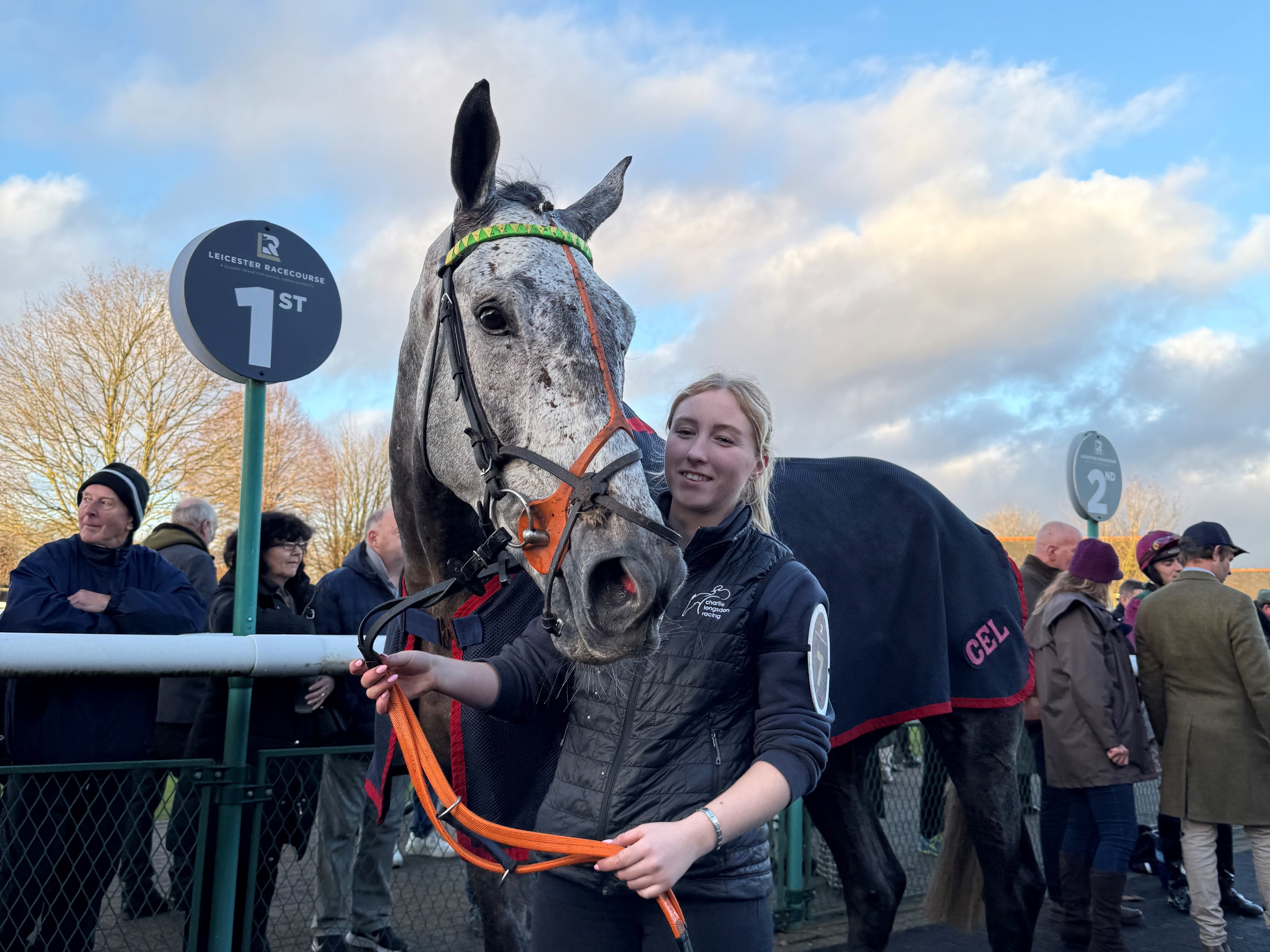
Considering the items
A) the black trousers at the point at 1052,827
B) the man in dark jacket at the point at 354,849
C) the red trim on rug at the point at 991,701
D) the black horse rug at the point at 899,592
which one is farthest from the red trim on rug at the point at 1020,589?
the man in dark jacket at the point at 354,849

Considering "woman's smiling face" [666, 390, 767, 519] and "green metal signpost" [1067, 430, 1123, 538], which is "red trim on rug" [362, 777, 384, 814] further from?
"green metal signpost" [1067, 430, 1123, 538]

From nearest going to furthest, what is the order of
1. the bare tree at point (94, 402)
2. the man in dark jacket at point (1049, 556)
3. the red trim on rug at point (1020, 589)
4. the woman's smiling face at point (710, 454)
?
→ the woman's smiling face at point (710, 454) → the red trim on rug at point (1020, 589) → the man in dark jacket at point (1049, 556) → the bare tree at point (94, 402)

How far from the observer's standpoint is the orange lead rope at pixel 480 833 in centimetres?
152

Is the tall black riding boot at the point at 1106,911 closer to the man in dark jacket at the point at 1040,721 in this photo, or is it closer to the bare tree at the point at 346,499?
the man in dark jacket at the point at 1040,721

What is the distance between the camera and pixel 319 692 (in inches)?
154

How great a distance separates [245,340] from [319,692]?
A: 4.86 ft

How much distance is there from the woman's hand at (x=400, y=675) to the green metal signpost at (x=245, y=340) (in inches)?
65.9

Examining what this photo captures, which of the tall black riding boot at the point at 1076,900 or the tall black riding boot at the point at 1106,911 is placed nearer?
the tall black riding boot at the point at 1106,911

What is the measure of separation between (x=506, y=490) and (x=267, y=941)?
2.49 meters

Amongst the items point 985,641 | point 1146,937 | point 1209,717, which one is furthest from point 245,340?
point 1146,937

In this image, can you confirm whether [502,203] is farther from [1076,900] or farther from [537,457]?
[1076,900]

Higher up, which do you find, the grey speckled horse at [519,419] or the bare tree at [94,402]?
the bare tree at [94,402]

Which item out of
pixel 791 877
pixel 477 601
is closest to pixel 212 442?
pixel 791 877

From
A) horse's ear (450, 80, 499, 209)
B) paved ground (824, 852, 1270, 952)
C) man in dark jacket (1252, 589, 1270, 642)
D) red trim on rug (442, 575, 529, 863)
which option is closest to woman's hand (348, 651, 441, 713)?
red trim on rug (442, 575, 529, 863)
